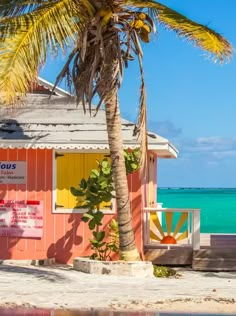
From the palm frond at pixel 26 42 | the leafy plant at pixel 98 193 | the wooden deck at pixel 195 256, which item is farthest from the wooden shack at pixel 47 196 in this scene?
the palm frond at pixel 26 42

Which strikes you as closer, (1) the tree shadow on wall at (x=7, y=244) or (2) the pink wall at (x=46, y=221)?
(2) the pink wall at (x=46, y=221)

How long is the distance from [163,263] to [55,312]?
299 inches

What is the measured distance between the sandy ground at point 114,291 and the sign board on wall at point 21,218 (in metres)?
1.30

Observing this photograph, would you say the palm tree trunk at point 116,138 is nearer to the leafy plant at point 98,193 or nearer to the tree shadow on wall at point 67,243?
the leafy plant at point 98,193

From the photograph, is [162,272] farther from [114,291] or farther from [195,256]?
[114,291]

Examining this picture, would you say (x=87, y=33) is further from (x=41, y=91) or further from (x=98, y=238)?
(x=41, y=91)

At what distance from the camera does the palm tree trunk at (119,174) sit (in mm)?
18328

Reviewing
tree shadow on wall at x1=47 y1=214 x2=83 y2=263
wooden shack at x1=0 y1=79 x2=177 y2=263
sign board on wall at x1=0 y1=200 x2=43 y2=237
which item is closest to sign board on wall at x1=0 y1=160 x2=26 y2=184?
wooden shack at x1=0 y1=79 x2=177 y2=263

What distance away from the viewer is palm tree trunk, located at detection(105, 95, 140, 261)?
18328 mm

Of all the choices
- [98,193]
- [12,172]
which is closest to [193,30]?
[98,193]

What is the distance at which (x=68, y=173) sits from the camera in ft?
68.2

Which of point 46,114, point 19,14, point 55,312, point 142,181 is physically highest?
point 19,14

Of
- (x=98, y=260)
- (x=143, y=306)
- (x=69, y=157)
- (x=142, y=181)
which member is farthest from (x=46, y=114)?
(x=143, y=306)

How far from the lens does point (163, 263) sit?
20500 mm
